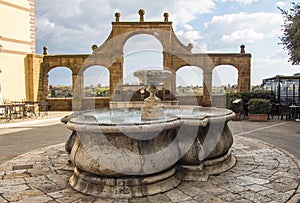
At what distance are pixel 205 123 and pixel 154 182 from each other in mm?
1095

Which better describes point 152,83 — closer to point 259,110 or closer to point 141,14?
point 259,110

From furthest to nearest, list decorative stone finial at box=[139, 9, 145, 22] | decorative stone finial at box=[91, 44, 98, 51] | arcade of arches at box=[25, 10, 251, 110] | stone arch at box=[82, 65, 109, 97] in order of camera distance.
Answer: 1. decorative stone finial at box=[91, 44, 98, 51]
2. stone arch at box=[82, 65, 109, 97]
3. decorative stone finial at box=[139, 9, 145, 22]
4. arcade of arches at box=[25, 10, 251, 110]

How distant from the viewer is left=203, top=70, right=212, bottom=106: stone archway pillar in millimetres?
13867

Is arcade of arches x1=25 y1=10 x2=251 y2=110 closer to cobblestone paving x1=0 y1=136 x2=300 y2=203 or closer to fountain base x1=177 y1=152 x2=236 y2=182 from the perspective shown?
cobblestone paving x1=0 y1=136 x2=300 y2=203

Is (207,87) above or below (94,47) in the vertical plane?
below

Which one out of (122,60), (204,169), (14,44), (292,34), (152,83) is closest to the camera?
(204,169)

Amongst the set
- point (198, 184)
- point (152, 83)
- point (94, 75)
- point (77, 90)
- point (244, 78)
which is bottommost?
point (198, 184)

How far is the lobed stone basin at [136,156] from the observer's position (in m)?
2.93

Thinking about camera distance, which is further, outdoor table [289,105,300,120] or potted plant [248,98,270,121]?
outdoor table [289,105,300,120]

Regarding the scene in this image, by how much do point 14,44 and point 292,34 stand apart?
44.4 feet

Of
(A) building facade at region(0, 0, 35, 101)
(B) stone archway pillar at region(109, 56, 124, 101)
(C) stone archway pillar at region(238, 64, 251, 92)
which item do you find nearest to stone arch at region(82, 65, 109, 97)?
(B) stone archway pillar at region(109, 56, 124, 101)

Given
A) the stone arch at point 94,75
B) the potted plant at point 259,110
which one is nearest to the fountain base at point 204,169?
the potted plant at point 259,110

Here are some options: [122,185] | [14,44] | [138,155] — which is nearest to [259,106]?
[138,155]

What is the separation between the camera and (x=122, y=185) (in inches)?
116
